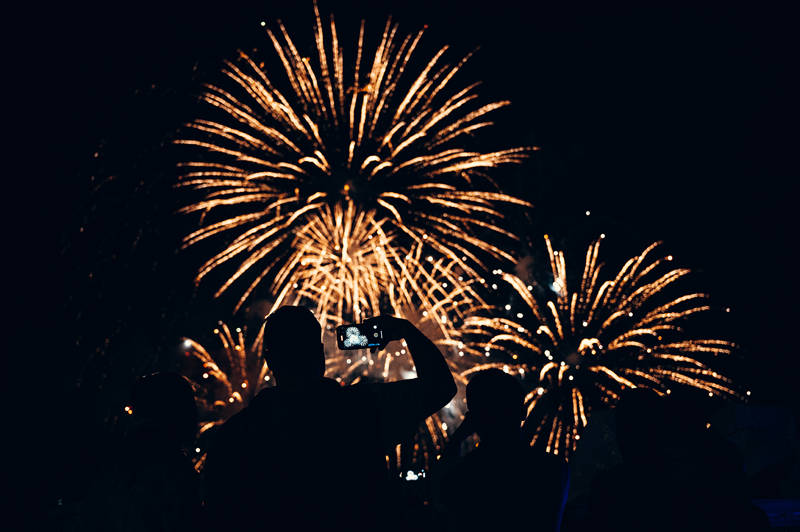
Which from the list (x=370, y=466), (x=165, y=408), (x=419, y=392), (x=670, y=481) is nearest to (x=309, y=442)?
(x=370, y=466)

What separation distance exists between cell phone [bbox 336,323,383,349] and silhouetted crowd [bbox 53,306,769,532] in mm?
55

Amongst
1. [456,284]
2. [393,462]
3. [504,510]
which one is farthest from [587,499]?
[456,284]

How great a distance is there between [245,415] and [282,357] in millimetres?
267

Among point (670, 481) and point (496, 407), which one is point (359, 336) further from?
point (670, 481)

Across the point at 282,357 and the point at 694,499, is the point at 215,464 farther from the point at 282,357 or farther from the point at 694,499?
the point at 694,499

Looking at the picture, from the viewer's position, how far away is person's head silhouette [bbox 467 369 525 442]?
2975mm

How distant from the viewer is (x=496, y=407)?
117 inches

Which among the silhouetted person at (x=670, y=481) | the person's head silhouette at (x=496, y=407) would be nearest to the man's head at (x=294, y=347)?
the person's head silhouette at (x=496, y=407)

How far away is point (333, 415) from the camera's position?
2359 mm

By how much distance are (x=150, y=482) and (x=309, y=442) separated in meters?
1.02

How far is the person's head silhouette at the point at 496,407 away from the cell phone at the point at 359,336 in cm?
54

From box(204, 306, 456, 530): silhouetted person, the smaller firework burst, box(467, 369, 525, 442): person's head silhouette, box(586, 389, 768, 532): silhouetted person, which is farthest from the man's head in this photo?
the smaller firework burst

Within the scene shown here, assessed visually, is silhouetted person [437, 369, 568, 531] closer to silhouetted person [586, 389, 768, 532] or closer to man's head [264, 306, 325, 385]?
silhouetted person [586, 389, 768, 532]

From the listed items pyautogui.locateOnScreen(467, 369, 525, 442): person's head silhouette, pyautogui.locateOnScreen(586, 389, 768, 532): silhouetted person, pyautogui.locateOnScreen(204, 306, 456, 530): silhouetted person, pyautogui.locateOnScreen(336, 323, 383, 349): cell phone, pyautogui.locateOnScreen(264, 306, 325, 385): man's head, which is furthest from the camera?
pyautogui.locateOnScreen(336, 323, 383, 349): cell phone
